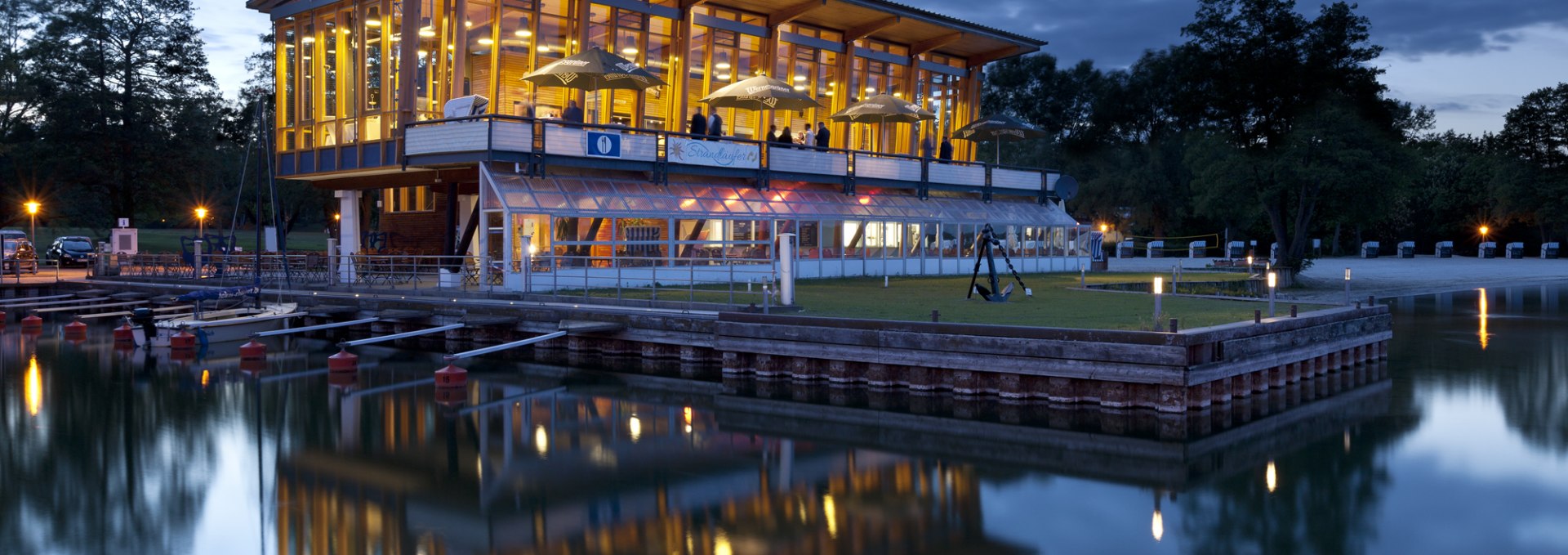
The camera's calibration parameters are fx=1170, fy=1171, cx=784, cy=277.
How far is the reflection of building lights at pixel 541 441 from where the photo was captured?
48.8ft

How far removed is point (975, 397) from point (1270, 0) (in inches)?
1403

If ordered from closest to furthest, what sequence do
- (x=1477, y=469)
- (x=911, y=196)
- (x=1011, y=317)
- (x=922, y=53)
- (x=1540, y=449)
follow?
(x=1477, y=469) < (x=1540, y=449) < (x=1011, y=317) < (x=911, y=196) < (x=922, y=53)

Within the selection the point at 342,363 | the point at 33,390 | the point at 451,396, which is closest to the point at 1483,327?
the point at 451,396

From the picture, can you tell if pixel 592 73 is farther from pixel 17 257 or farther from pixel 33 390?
pixel 17 257

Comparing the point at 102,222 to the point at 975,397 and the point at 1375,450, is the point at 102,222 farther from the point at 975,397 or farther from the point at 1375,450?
the point at 1375,450

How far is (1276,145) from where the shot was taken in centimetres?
4731

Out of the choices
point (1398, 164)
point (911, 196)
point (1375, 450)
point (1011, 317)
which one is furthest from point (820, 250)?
point (1398, 164)

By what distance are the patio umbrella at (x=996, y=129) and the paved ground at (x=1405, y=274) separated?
9531 millimetres

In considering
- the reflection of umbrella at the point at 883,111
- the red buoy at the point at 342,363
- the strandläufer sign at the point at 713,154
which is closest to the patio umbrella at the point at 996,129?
the reflection of umbrella at the point at 883,111

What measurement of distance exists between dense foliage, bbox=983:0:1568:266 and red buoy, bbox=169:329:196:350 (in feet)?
119

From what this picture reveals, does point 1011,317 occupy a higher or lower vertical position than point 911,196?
lower

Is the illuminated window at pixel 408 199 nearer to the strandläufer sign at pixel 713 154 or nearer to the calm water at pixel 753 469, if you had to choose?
the strandläufer sign at pixel 713 154

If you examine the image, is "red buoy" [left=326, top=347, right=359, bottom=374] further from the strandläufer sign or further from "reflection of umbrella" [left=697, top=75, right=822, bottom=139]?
"reflection of umbrella" [left=697, top=75, right=822, bottom=139]

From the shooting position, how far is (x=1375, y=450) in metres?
15.1
